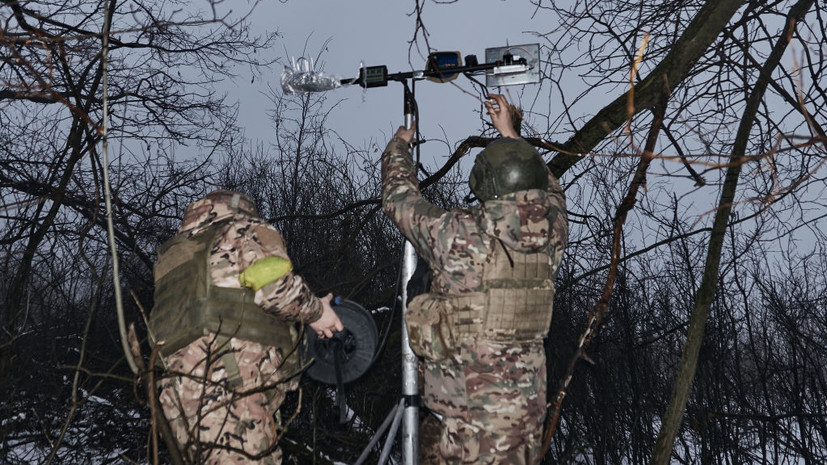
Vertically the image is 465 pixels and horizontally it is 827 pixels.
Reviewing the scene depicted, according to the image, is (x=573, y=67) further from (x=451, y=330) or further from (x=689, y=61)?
(x=451, y=330)

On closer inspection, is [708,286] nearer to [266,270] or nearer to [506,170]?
[506,170]

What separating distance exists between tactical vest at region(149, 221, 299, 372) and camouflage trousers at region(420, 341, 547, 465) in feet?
2.77

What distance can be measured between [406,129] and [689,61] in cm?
166

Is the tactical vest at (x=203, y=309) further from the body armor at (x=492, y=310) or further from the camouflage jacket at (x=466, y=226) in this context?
the camouflage jacket at (x=466, y=226)

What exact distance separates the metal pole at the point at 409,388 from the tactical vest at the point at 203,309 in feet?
2.00

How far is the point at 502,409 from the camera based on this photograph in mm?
3525

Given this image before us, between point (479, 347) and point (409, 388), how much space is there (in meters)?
0.43

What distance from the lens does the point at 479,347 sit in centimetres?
363

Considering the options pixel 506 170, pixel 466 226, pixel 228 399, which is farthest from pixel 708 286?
pixel 228 399

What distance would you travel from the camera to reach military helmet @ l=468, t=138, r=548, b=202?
3578mm

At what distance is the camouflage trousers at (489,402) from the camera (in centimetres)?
351

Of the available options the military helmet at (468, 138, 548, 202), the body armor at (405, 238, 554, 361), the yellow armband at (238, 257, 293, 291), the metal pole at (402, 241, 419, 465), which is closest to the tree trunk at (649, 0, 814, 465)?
the body armor at (405, 238, 554, 361)

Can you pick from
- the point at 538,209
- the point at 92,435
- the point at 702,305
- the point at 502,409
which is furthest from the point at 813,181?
the point at 92,435

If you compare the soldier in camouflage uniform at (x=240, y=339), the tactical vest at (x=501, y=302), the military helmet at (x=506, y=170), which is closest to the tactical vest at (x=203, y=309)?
the soldier in camouflage uniform at (x=240, y=339)
